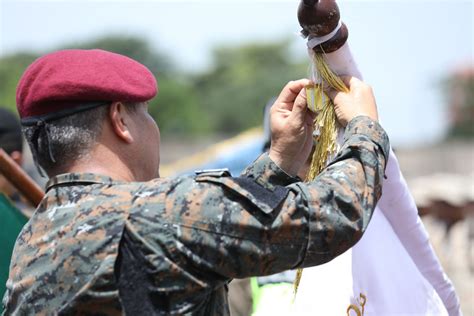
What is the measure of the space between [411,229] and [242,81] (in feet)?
200

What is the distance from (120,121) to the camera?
6.88 ft

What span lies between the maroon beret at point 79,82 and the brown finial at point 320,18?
15.9 inches

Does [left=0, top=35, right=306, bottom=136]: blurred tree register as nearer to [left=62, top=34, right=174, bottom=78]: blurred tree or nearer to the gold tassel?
[left=62, top=34, right=174, bottom=78]: blurred tree

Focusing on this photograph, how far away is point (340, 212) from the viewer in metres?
1.94

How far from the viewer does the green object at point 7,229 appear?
131 inches

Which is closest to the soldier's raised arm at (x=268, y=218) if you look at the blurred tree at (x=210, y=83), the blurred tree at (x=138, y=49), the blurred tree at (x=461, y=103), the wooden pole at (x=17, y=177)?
the wooden pole at (x=17, y=177)

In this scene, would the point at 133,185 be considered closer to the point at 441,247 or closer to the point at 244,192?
the point at 244,192

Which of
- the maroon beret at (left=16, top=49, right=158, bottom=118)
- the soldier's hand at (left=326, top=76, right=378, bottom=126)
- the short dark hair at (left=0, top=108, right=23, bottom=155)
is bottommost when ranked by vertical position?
the short dark hair at (left=0, top=108, right=23, bottom=155)

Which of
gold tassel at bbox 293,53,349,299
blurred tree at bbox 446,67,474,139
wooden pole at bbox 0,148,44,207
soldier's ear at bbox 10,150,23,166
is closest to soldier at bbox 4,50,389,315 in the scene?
gold tassel at bbox 293,53,349,299

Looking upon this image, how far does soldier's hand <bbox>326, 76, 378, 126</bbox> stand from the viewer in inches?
85.2

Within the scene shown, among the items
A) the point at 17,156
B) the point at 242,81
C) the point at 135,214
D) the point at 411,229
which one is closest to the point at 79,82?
the point at 135,214

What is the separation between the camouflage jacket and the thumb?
0.96ft

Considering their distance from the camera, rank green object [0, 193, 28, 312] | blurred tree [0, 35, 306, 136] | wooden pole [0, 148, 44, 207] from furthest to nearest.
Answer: blurred tree [0, 35, 306, 136] < wooden pole [0, 148, 44, 207] < green object [0, 193, 28, 312]

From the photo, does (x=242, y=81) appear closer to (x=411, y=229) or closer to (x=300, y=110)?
(x=411, y=229)
